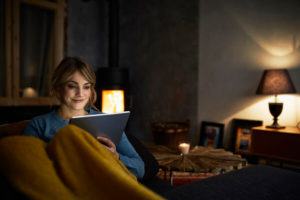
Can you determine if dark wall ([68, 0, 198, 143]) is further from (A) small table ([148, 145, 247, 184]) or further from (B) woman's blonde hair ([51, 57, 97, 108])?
(B) woman's blonde hair ([51, 57, 97, 108])

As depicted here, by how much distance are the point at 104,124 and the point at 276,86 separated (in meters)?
2.17

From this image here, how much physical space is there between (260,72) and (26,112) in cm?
276

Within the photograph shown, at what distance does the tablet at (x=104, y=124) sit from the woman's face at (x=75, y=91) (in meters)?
0.27

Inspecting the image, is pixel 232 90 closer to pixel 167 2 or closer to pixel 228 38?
pixel 228 38

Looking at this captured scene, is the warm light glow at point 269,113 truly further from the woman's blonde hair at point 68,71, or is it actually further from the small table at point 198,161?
the woman's blonde hair at point 68,71

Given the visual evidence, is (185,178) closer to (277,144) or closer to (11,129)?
(277,144)

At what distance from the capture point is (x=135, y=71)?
4.45 metres

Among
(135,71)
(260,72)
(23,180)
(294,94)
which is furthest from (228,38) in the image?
(23,180)

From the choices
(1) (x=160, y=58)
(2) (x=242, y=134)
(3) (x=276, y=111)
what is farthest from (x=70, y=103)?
(1) (x=160, y=58)

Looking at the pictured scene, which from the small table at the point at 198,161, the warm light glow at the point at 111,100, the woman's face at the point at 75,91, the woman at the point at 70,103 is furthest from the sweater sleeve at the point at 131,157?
the warm light glow at the point at 111,100

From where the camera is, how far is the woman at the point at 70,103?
1272mm

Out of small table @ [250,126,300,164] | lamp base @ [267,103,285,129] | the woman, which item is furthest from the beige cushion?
lamp base @ [267,103,285,129]

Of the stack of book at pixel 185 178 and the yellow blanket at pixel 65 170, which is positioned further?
the stack of book at pixel 185 178

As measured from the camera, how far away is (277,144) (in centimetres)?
267
